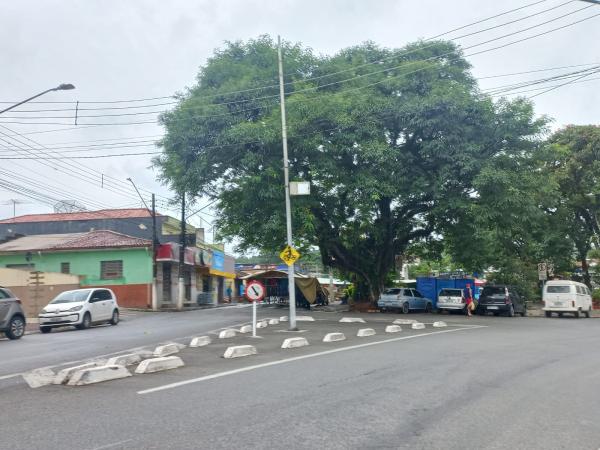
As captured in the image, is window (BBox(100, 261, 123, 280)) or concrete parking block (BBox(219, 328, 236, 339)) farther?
window (BBox(100, 261, 123, 280))

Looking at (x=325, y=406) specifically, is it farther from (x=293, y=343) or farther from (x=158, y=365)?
(x=293, y=343)

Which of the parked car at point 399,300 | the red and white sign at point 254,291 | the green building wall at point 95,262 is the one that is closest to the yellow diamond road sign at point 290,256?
the red and white sign at point 254,291

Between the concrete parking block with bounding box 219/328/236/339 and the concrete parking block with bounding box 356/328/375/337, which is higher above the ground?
the concrete parking block with bounding box 219/328/236/339

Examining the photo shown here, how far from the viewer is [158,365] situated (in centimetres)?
962

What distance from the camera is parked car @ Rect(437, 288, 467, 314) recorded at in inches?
1244

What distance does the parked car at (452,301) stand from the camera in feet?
104

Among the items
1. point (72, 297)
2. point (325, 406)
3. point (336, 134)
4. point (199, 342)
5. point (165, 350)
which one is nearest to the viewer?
point (325, 406)

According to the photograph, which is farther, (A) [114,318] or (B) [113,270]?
(B) [113,270]

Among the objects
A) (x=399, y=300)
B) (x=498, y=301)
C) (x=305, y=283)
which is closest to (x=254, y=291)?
(x=399, y=300)

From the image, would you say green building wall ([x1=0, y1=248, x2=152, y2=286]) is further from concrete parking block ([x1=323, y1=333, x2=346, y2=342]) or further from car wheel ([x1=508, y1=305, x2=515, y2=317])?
concrete parking block ([x1=323, y1=333, x2=346, y2=342])

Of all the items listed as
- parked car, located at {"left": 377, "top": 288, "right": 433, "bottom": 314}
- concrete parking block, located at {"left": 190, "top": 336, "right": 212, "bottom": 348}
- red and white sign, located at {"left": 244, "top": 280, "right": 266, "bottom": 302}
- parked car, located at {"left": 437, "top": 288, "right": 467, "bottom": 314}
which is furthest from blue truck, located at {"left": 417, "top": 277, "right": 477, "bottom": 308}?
concrete parking block, located at {"left": 190, "top": 336, "right": 212, "bottom": 348}

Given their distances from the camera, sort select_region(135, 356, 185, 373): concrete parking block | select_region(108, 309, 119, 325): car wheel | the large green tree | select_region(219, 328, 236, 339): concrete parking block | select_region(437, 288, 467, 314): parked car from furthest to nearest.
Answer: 1. select_region(437, 288, 467, 314): parked car
2. the large green tree
3. select_region(108, 309, 119, 325): car wheel
4. select_region(219, 328, 236, 339): concrete parking block
5. select_region(135, 356, 185, 373): concrete parking block

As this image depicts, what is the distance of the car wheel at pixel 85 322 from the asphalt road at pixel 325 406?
11.9 meters

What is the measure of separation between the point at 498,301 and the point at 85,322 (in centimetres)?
2078
